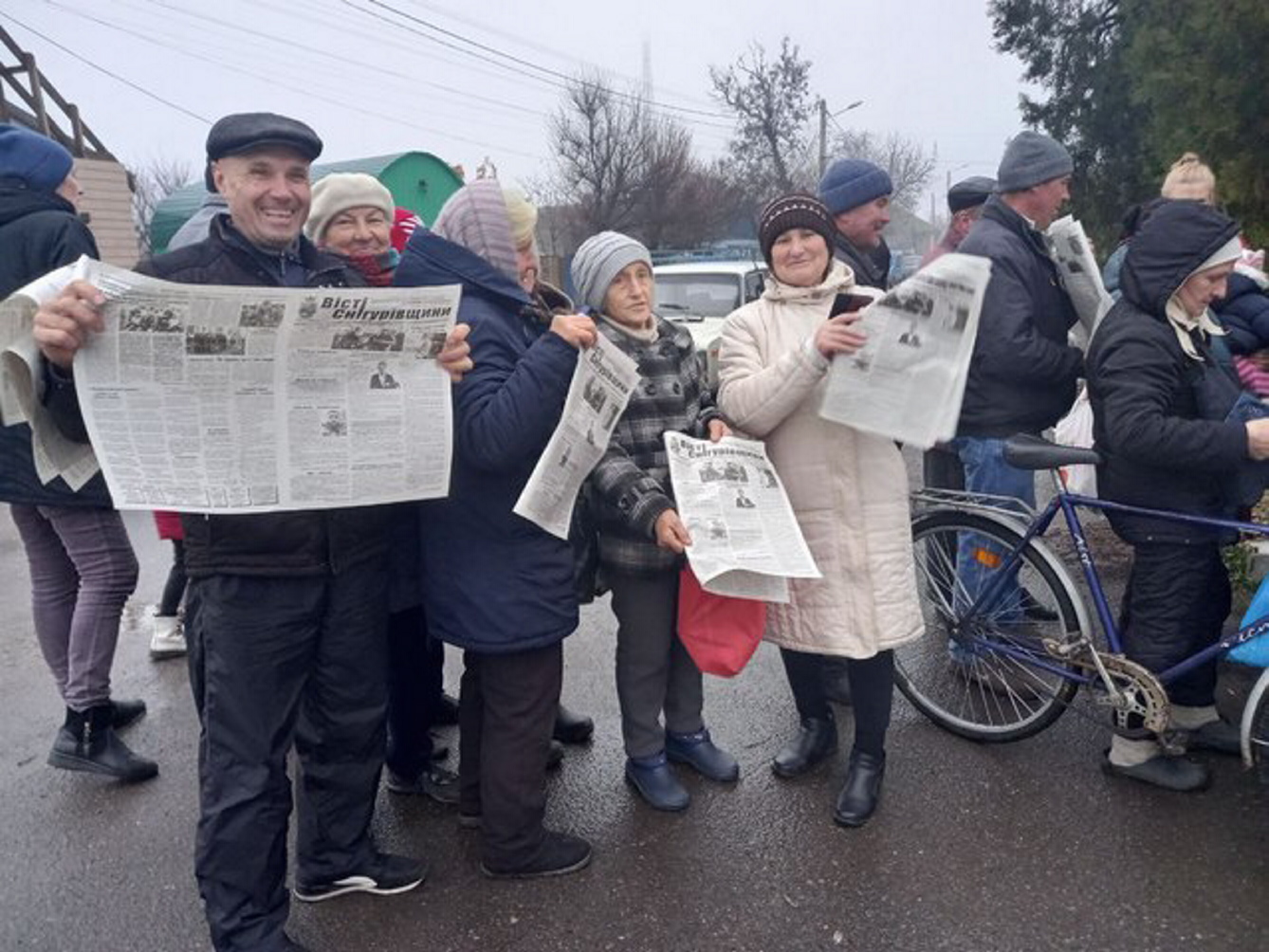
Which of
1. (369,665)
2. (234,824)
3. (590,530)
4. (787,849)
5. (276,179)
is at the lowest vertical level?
(787,849)

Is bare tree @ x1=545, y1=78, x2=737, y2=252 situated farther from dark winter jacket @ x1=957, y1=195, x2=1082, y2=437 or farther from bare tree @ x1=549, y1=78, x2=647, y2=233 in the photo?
dark winter jacket @ x1=957, y1=195, x2=1082, y2=437

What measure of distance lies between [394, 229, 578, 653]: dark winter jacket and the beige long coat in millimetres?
689

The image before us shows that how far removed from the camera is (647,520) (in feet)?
8.32

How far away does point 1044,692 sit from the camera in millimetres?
3115

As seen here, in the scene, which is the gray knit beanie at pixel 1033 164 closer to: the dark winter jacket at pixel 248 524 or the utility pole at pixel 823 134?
the dark winter jacket at pixel 248 524

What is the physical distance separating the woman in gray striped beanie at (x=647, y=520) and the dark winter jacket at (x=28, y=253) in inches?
61.7

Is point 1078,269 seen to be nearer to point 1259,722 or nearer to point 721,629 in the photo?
point 1259,722

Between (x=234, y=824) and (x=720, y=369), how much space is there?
1753 mm

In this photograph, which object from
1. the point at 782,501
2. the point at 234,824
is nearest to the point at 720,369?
the point at 782,501

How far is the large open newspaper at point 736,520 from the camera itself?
2.50 metres

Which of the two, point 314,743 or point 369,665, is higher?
point 369,665

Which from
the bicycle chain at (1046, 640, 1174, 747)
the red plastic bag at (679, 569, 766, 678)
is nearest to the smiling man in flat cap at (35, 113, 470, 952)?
the red plastic bag at (679, 569, 766, 678)

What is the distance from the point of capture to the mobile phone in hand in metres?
2.72

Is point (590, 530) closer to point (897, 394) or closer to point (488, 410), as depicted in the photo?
point (488, 410)
